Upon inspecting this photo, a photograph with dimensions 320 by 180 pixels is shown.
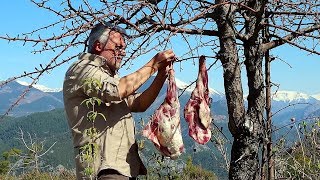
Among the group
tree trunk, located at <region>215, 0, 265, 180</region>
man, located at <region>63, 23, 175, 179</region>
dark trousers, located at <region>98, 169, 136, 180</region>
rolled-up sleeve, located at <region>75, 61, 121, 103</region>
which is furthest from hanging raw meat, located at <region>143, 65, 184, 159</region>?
tree trunk, located at <region>215, 0, 265, 180</region>

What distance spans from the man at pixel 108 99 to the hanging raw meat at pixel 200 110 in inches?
14.3

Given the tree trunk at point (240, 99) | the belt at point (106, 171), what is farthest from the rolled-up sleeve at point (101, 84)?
the tree trunk at point (240, 99)

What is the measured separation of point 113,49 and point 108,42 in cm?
6

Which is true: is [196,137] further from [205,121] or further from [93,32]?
[93,32]

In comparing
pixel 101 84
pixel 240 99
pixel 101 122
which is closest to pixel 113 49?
pixel 101 84

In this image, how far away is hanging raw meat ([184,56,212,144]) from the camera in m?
3.34

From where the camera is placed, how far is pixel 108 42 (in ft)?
9.98

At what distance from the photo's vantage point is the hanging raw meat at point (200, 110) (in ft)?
10.9

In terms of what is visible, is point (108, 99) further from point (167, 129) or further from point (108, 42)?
point (167, 129)

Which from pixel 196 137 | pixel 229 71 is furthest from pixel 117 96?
pixel 229 71

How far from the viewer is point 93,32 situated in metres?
3.09

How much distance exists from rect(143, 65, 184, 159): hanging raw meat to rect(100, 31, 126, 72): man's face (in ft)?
1.13

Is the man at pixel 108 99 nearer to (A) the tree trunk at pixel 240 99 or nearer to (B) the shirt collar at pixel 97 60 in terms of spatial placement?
(B) the shirt collar at pixel 97 60

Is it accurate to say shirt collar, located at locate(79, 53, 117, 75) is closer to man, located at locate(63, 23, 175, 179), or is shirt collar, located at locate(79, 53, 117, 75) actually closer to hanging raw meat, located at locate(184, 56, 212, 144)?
man, located at locate(63, 23, 175, 179)
